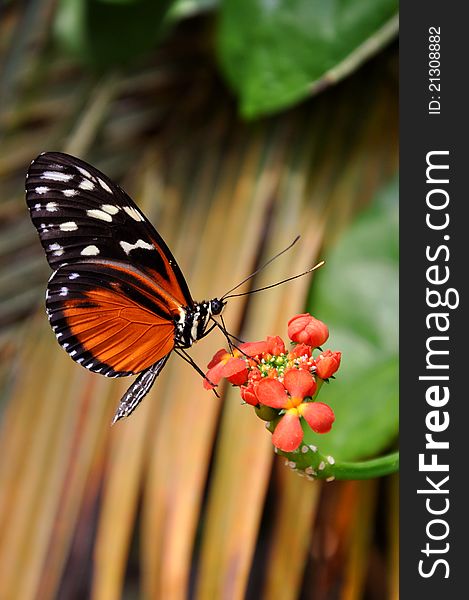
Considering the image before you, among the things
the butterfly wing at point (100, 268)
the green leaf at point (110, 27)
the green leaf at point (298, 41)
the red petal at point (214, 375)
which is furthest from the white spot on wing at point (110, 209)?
the green leaf at point (110, 27)

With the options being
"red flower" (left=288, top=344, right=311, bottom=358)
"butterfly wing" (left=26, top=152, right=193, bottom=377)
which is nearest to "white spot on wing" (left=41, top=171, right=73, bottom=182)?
"butterfly wing" (left=26, top=152, right=193, bottom=377)

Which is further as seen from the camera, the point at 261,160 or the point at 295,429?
the point at 261,160

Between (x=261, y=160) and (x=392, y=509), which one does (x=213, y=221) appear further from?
(x=392, y=509)

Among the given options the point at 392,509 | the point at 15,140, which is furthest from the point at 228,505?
the point at 15,140

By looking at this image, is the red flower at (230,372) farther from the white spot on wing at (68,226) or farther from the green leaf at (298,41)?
the green leaf at (298,41)

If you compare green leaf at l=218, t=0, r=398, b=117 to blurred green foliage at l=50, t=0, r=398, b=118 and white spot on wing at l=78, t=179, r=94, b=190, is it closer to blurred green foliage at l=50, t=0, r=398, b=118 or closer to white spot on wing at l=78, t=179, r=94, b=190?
blurred green foliage at l=50, t=0, r=398, b=118
